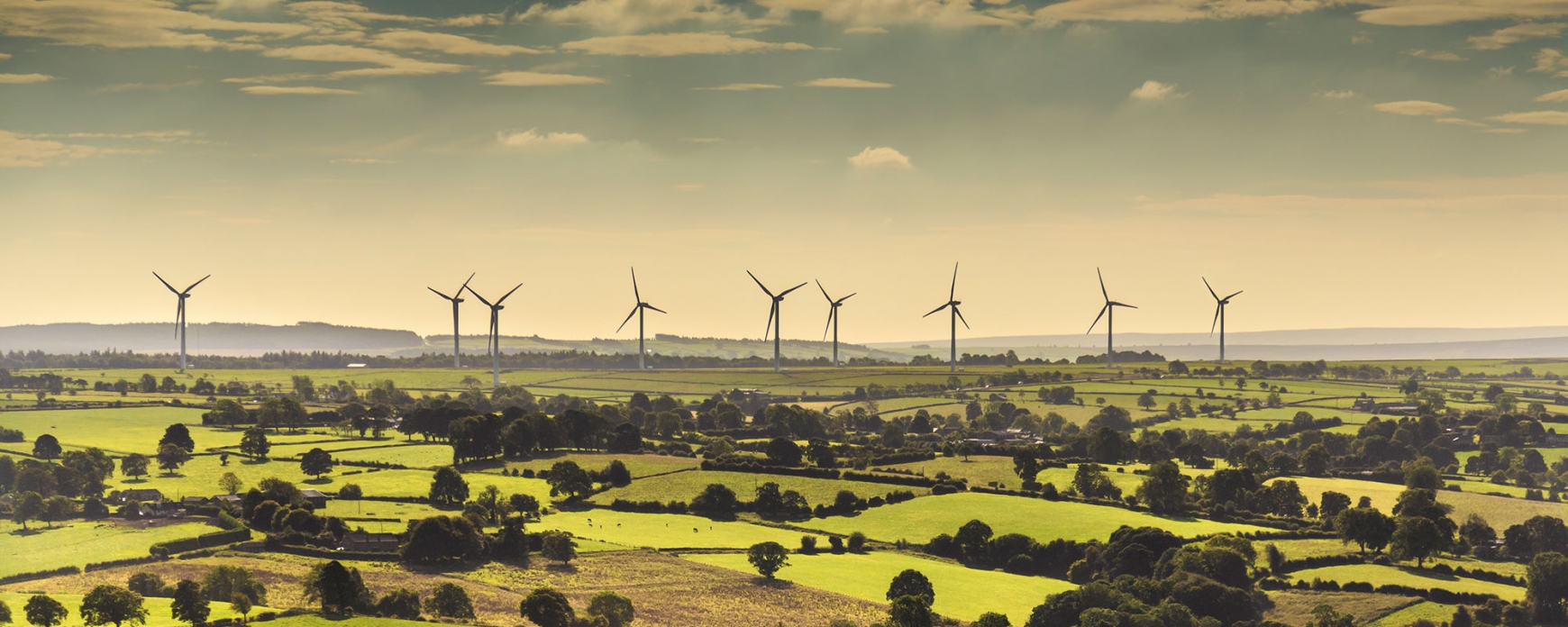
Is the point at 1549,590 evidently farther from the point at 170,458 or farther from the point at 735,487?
the point at 170,458

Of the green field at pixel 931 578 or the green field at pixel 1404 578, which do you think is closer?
the green field at pixel 931 578

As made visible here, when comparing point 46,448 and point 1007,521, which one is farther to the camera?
point 46,448

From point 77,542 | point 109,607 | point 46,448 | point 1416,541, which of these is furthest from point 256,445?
point 1416,541

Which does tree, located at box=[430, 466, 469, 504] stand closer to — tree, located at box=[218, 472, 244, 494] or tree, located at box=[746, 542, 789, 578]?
tree, located at box=[218, 472, 244, 494]

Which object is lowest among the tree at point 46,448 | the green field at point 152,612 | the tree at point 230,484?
the green field at point 152,612

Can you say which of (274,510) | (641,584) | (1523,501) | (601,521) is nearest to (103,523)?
(274,510)

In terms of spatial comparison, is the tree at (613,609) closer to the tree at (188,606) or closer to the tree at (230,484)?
the tree at (188,606)

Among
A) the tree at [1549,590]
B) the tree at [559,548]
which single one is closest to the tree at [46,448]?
the tree at [559,548]
